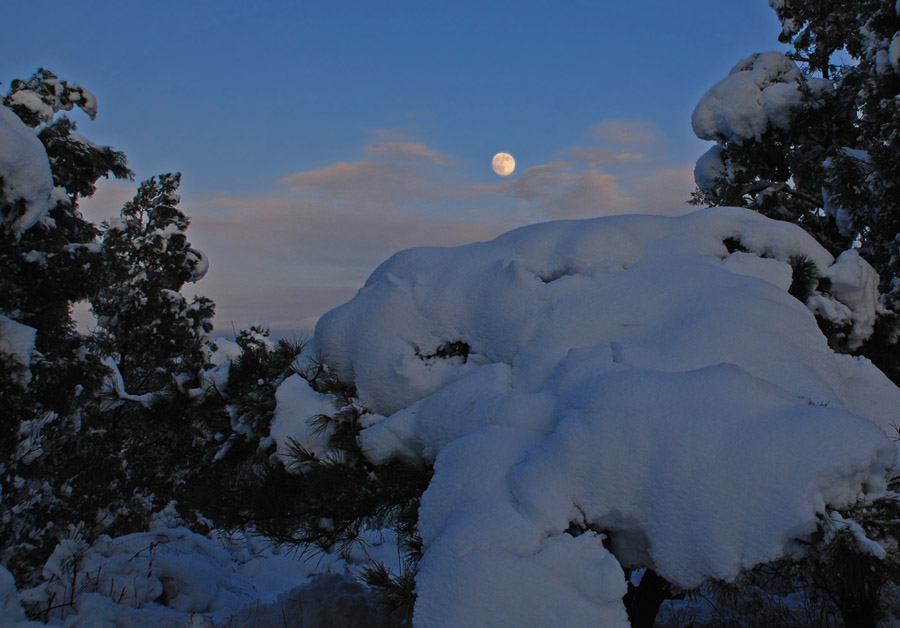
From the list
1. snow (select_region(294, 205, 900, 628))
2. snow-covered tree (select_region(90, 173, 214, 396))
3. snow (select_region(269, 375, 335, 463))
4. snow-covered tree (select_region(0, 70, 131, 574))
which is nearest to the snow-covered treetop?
snow-covered tree (select_region(0, 70, 131, 574))

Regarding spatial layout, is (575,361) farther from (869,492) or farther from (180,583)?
(180,583)

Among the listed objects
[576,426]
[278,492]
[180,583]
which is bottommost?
[180,583]

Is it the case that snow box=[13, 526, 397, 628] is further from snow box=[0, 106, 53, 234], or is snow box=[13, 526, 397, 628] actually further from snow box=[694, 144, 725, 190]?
snow box=[694, 144, 725, 190]

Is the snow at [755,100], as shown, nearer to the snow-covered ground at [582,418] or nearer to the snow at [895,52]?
the snow at [895,52]

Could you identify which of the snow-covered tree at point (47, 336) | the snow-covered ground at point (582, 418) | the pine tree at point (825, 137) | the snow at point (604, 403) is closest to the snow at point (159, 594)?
the snow-covered ground at point (582, 418)

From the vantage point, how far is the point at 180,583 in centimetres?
520

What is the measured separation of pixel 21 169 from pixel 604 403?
584 cm

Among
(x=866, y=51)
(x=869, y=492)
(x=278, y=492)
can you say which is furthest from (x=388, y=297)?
(x=866, y=51)

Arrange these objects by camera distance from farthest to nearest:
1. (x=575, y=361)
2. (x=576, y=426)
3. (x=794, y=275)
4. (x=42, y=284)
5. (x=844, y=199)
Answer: (x=844, y=199) → (x=42, y=284) → (x=794, y=275) → (x=575, y=361) → (x=576, y=426)

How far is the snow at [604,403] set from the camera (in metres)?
2.25

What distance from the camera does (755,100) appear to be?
1333cm

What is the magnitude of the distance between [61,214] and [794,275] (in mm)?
9139

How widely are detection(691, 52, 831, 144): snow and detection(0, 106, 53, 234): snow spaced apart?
41.8 feet

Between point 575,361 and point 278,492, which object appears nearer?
point 575,361
